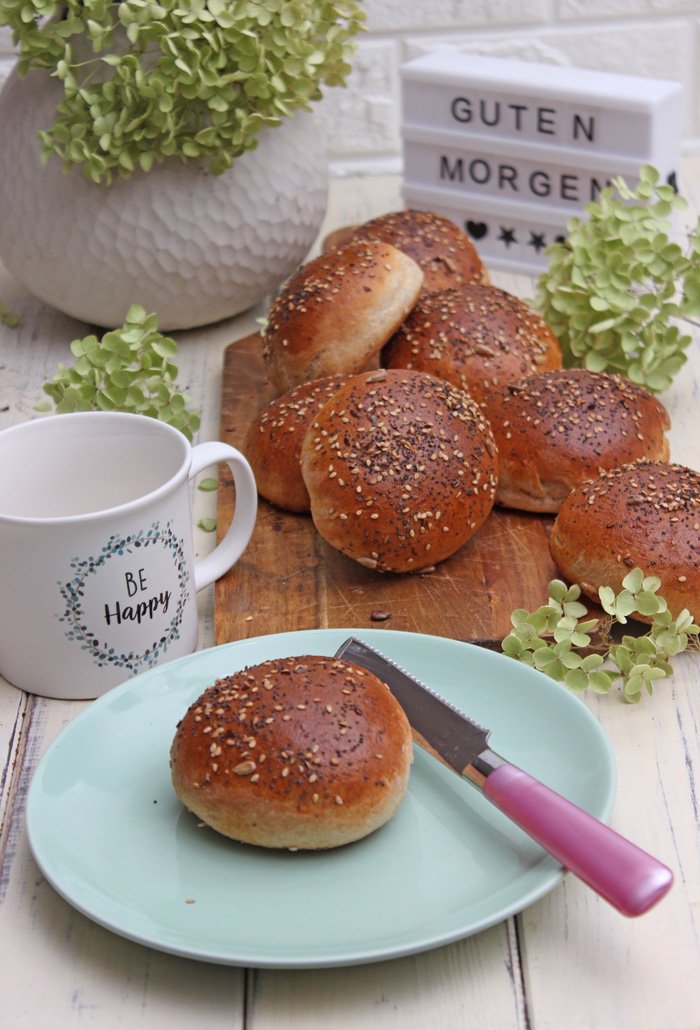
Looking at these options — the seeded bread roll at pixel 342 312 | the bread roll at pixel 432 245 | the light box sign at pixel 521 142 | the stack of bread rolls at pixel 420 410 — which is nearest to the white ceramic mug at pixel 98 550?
the stack of bread rolls at pixel 420 410

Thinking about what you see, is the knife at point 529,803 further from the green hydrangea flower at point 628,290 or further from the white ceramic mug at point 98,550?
the green hydrangea flower at point 628,290

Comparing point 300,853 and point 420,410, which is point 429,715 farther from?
point 420,410

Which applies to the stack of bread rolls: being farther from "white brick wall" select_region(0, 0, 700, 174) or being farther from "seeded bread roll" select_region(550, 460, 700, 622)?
"white brick wall" select_region(0, 0, 700, 174)

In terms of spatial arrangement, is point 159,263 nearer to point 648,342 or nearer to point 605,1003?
point 648,342

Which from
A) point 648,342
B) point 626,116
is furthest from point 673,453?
point 626,116

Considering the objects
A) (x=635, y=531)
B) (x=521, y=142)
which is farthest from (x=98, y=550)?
(x=521, y=142)

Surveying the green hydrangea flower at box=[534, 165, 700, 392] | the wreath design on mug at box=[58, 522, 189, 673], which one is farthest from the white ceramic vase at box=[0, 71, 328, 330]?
the wreath design on mug at box=[58, 522, 189, 673]

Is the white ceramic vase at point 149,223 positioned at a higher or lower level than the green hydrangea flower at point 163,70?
lower
